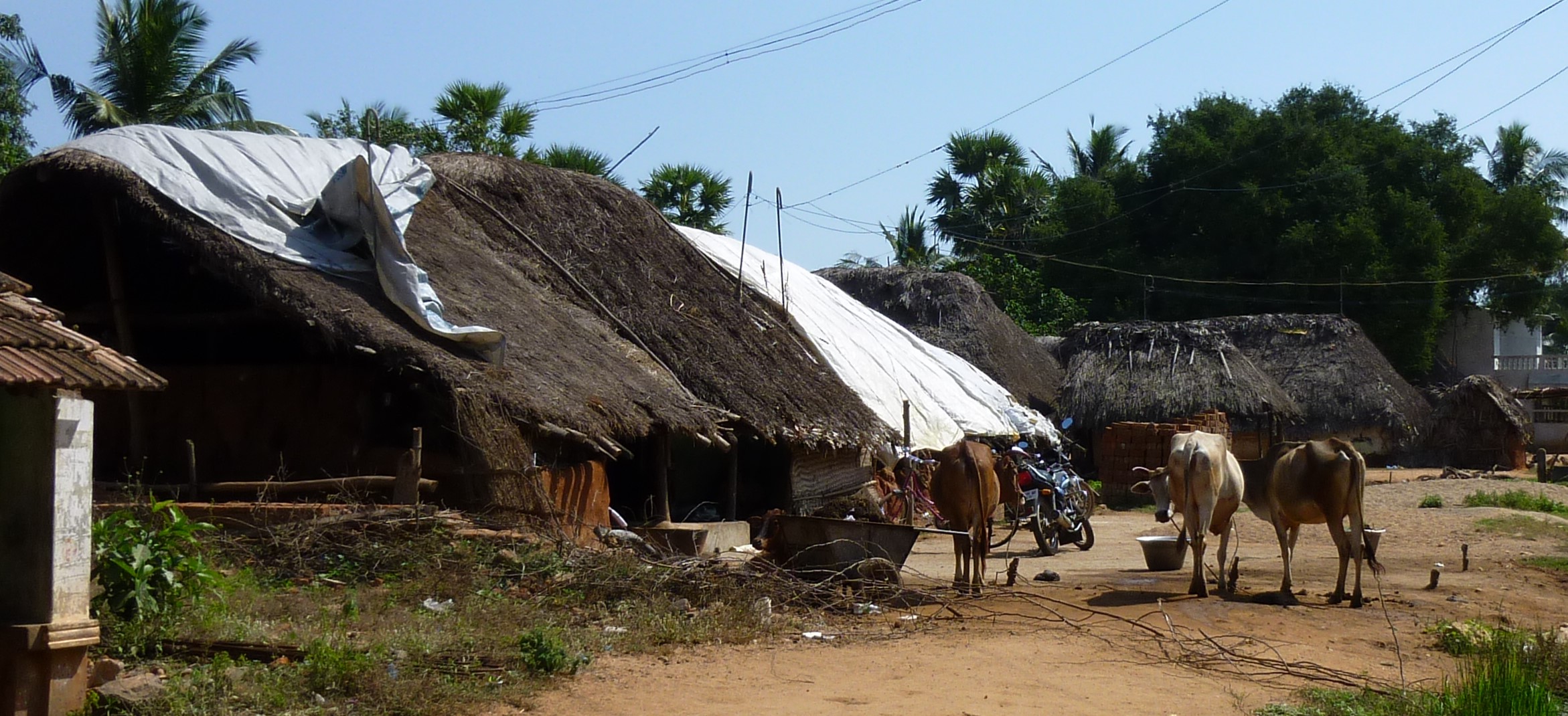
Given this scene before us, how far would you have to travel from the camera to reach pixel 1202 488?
11.3 meters

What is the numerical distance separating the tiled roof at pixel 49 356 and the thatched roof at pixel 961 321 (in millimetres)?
21495

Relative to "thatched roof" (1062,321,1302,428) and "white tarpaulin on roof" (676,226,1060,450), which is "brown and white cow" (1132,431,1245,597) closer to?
"white tarpaulin on roof" (676,226,1060,450)

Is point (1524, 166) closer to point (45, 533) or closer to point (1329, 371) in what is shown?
point (1329, 371)

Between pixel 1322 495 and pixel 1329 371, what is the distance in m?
22.0

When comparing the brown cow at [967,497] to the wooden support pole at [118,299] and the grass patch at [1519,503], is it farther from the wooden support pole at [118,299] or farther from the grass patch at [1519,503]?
the grass patch at [1519,503]

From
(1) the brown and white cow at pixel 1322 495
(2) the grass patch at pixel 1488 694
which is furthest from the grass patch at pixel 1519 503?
(2) the grass patch at pixel 1488 694

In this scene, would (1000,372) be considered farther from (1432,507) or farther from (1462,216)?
(1462,216)

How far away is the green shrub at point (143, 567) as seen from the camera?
712 cm

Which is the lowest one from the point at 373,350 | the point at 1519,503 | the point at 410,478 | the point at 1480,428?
the point at 1519,503

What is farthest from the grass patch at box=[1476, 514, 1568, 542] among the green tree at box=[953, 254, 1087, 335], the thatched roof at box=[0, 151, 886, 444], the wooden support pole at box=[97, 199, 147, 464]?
the green tree at box=[953, 254, 1087, 335]

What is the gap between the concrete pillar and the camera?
610 cm

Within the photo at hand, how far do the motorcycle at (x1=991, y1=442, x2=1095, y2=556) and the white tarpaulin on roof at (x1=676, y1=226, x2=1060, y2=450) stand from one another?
2.26 m

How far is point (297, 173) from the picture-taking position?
13.5 metres

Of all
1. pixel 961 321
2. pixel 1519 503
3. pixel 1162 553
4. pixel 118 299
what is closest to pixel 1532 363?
pixel 961 321
